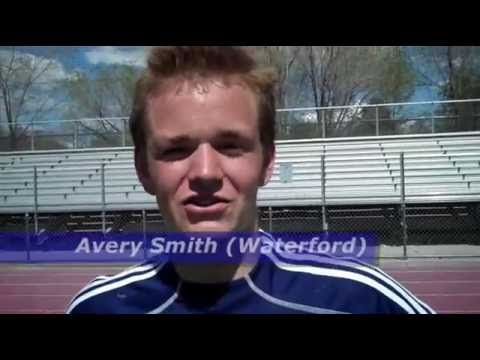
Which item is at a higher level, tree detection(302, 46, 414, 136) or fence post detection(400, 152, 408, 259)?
tree detection(302, 46, 414, 136)

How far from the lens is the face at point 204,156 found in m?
1.65

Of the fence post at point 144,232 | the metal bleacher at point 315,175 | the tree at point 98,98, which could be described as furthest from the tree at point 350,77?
the fence post at point 144,232

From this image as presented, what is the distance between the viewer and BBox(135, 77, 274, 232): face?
165cm

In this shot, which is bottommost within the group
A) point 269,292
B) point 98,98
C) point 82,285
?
point 82,285

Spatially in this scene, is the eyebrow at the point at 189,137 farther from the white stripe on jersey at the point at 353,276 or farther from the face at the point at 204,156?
the white stripe on jersey at the point at 353,276

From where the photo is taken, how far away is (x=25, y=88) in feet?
10.3

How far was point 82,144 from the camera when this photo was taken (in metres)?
3.78

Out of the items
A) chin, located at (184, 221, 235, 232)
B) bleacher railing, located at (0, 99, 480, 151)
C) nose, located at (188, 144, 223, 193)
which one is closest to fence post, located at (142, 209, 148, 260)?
bleacher railing, located at (0, 99, 480, 151)

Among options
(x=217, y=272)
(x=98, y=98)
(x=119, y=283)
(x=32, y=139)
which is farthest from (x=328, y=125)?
(x=119, y=283)

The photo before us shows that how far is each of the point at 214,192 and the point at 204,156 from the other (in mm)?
127

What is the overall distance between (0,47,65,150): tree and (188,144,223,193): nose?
1735 mm

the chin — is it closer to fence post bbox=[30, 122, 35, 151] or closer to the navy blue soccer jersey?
the navy blue soccer jersey

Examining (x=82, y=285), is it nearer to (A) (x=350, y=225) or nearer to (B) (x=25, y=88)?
(B) (x=25, y=88)
